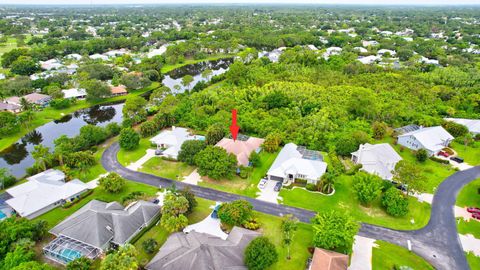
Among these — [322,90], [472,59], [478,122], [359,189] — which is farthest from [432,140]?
[472,59]

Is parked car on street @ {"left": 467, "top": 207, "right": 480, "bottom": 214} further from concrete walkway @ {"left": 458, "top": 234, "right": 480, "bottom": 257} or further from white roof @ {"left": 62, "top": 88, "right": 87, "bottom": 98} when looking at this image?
white roof @ {"left": 62, "top": 88, "right": 87, "bottom": 98}

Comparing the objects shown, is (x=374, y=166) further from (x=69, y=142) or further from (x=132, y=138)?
(x=69, y=142)

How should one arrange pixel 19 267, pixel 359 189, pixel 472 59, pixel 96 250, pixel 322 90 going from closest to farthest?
1. pixel 19 267
2. pixel 96 250
3. pixel 359 189
4. pixel 322 90
5. pixel 472 59

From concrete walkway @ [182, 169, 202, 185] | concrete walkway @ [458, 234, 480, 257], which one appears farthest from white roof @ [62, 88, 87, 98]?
concrete walkway @ [458, 234, 480, 257]

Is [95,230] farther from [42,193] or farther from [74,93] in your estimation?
[74,93]

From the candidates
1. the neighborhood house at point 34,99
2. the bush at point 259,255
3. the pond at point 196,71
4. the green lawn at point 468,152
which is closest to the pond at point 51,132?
the pond at point 196,71

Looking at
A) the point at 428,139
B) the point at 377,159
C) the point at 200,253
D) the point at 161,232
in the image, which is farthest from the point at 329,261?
the point at 428,139
